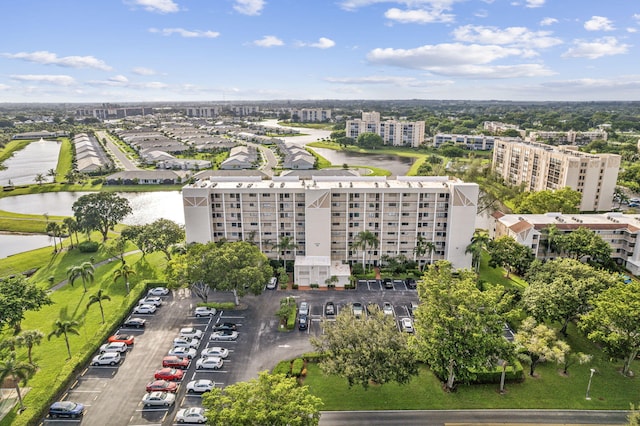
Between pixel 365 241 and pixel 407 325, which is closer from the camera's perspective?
pixel 407 325

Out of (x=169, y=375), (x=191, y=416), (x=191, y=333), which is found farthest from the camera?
(x=191, y=333)

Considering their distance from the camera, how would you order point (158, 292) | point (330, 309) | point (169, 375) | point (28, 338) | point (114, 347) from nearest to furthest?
1. point (28, 338)
2. point (169, 375)
3. point (114, 347)
4. point (330, 309)
5. point (158, 292)

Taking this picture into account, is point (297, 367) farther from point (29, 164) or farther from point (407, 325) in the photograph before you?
point (29, 164)

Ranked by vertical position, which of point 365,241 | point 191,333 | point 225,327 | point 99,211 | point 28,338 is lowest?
point 191,333

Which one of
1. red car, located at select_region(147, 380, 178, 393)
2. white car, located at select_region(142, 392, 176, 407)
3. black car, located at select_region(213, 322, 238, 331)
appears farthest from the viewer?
black car, located at select_region(213, 322, 238, 331)

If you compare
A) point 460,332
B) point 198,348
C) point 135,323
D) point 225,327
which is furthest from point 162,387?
point 460,332

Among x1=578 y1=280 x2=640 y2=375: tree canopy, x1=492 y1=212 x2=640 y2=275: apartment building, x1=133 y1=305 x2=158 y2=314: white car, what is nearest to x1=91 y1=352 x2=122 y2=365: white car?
x1=133 y1=305 x2=158 y2=314: white car

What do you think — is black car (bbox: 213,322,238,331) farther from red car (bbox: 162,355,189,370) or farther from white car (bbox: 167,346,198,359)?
red car (bbox: 162,355,189,370)
